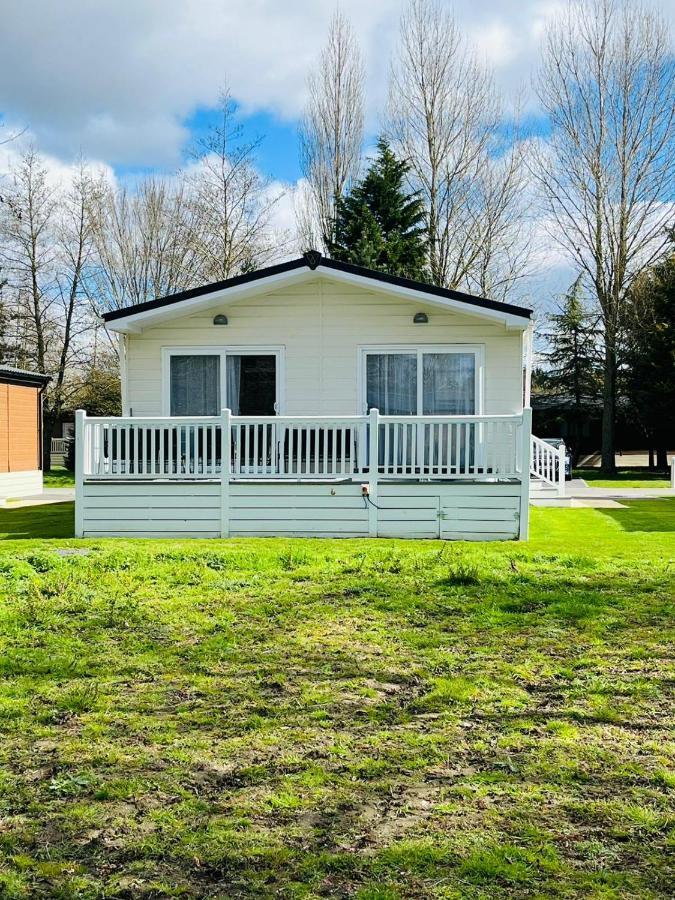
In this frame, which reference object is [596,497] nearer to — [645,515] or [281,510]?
[645,515]

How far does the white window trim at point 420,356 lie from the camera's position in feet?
36.2

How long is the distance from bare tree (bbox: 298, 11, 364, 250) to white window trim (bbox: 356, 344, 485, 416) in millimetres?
19015

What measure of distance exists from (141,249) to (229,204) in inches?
170

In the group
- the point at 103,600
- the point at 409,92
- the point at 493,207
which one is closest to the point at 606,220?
the point at 493,207

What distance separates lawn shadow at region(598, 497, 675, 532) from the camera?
9.98 metres

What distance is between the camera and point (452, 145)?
28188 mm

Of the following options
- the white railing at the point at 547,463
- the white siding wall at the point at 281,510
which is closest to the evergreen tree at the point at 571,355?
the white railing at the point at 547,463

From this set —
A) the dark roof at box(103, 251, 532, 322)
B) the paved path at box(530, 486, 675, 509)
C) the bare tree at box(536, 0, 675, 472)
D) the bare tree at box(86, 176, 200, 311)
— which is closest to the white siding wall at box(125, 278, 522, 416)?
the dark roof at box(103, 251, 532, 322)

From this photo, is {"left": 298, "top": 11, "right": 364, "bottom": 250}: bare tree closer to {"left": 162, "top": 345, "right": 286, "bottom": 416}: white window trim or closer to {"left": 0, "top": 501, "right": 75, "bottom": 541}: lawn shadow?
{"left": 162, "top": 345, "right": 286, "bottom": 416}: white window trim

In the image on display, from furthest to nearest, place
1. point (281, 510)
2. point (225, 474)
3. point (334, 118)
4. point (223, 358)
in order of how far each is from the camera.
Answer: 1. point (334, 118)
2. point (223, 358)
3. point (281, 510)
4. point (225, 474)

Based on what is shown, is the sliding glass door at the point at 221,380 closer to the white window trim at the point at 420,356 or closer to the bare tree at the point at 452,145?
the white window trim at the point at 420,356

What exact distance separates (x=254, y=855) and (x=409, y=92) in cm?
2972

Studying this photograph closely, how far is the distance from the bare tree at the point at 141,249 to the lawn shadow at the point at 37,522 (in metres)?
18.3

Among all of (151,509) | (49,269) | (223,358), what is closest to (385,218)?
(49,269)
